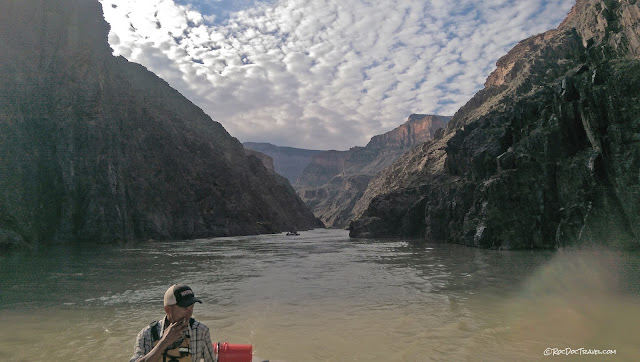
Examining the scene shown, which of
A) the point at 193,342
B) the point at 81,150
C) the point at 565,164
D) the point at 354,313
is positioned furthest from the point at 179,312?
the point at 81,150

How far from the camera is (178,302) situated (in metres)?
3.69

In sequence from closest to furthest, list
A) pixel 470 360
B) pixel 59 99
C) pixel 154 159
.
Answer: pixel 470 360, pixel 59 99, pixel 154 159

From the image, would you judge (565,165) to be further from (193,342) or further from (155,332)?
(155,332)

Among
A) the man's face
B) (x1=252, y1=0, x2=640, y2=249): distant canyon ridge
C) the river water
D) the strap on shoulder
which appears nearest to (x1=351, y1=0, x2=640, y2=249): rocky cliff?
(x1=252, y1=0, x2=640, y2=249): distant canyon ridge

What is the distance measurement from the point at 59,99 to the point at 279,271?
197ft

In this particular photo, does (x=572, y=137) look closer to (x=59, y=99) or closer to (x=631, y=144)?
(x=631, y=144)

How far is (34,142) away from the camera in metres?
58.3

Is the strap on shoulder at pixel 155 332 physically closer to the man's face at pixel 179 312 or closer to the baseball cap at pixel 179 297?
the man's face at pixel 179 312

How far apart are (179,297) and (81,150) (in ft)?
244

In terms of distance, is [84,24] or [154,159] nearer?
[84,24]

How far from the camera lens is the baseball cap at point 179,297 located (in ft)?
12.0

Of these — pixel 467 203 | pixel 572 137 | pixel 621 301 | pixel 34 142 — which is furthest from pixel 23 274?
pixel 467 203
